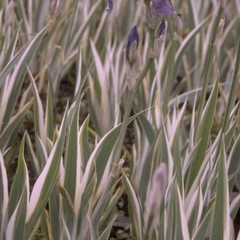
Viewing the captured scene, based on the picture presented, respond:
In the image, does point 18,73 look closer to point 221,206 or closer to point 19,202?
point 19,202

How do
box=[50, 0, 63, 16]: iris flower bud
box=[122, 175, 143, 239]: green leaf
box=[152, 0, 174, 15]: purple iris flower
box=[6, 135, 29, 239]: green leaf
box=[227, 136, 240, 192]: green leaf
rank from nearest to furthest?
box=[152, 0, 174, 15]: purple iris flower, box=[6, 135, 29, 239]: green leaf, box=[122, 175, 143, 239]: green leaf, box=[227, 136, 240, 192]: green leaf, box=[50, 0, 63, 16]: iris flower bud

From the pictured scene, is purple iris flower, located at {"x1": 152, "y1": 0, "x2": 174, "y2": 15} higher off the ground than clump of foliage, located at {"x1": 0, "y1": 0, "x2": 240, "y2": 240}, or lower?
higher

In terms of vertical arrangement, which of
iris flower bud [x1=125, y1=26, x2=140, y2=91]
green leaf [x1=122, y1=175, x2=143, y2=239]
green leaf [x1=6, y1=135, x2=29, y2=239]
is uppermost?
iris flower bud [x1=125, y1=26, x2=140, y2=91]

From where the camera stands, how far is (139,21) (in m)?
2.10

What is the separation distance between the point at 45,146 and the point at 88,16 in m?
0.81

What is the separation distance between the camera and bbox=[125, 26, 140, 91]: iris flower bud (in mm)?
837

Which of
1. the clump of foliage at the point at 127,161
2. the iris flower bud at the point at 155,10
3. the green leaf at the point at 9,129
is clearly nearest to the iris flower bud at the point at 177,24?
the clump of foliage at the point at 127,161

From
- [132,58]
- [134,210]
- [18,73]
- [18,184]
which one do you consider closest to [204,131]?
[134,210]

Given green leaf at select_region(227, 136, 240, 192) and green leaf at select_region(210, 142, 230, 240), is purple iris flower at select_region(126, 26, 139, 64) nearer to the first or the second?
green leaf at select_region(210, 142, 230, 240)

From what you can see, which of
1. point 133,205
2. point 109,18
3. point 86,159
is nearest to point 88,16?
point 109,18

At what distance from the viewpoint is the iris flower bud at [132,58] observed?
2.75 feet

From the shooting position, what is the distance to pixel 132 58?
0.84 metres

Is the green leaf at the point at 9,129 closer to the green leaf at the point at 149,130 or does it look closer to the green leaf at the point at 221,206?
the green leaf at the point at 149,130

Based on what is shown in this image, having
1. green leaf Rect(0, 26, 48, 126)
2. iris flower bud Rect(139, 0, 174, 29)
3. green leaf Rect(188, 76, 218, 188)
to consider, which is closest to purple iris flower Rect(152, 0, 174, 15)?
iris flower bud Rect(139, 0, 174, 29)
